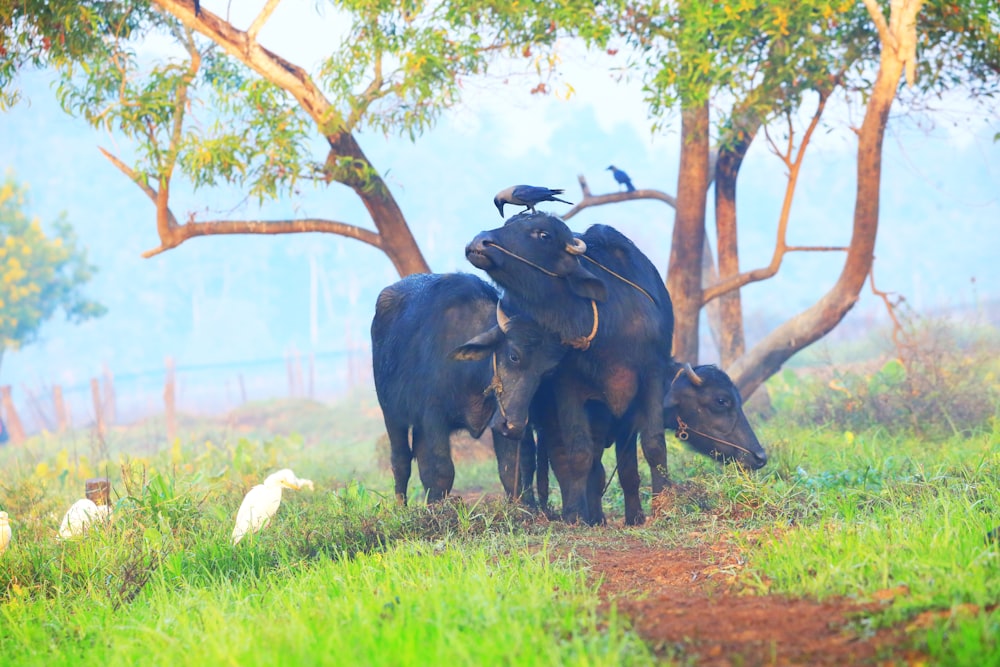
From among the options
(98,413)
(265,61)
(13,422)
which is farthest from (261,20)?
(13,422)

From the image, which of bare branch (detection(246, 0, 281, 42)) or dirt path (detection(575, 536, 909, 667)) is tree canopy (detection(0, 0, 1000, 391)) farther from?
dirt path (detection(575, 536, 909, 667))

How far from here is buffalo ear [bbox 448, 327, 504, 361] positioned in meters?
5.95

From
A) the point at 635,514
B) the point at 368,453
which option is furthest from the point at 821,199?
the point at 635,514

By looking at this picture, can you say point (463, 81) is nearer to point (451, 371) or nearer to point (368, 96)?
point (368, 96)

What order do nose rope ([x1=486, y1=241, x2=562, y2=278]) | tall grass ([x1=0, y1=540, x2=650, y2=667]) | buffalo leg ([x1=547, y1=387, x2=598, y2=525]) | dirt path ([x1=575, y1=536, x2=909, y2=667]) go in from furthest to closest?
buffalo leg ([x1=547, y1=387, x2=598, y2=525]) → nose rope ([x1=486, y1=241, x2=562, y2=278]) → tall grass ([x1=0, y1=540, x2=650, y2=667]) → dirt path ([x1=575, y1=536, x2=909, y2=667])

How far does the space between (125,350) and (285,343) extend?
1103 centimetres

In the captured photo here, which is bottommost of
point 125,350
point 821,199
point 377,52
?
point 125,350

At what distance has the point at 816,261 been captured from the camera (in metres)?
86.6

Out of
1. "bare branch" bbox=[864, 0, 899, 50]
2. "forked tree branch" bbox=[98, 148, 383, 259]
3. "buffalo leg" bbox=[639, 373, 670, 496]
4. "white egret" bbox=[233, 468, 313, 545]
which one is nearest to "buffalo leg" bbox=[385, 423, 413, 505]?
"white egret" bbox=[233, 468, 313, 545]

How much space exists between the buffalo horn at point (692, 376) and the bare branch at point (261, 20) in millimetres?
5061

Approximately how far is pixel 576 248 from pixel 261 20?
190 inches

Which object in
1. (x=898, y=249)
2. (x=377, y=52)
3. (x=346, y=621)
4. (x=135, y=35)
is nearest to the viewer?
(x=346, y=621)

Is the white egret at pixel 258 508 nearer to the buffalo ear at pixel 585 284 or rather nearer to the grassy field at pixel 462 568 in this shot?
the grassy field at pixel 462 568

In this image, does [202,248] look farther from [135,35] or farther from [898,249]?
[135,35]
